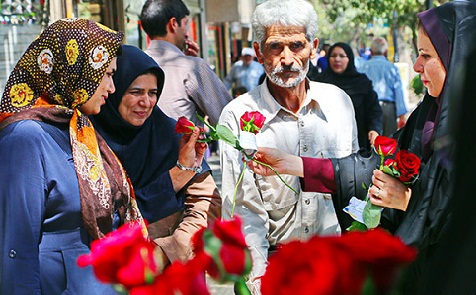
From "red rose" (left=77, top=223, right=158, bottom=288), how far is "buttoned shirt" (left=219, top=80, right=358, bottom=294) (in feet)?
6.48

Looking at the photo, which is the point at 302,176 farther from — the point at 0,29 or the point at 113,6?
the point at 113,6

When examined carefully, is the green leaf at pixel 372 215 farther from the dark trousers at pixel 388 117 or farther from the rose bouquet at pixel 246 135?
the dark trousers at pixel 388 117

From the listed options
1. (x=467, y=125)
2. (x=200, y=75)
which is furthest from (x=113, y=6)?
(x=467, y=125)

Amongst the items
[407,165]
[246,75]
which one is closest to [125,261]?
[407,165]

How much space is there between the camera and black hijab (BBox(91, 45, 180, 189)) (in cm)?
360

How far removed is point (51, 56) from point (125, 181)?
582 millimetres

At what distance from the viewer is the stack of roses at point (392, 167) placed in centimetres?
262

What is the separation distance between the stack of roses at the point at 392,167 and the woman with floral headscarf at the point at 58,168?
0.98 meters

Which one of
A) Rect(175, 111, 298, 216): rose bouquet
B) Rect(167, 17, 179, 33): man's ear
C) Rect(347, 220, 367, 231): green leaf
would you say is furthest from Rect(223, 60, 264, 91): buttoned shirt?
Rect(347, 220, 367, 231): green leaf

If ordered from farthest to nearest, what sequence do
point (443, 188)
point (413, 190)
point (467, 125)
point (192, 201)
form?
point (192, 201) < point (413, 190) < point (443, 188) < point (467, 125)

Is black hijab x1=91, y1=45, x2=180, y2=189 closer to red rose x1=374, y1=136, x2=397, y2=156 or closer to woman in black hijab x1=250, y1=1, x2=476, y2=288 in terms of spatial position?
woman in black hijab x1=250, y1=1, x2=476, y2=288

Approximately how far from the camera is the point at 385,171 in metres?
2.77

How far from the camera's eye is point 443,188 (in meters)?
2.38

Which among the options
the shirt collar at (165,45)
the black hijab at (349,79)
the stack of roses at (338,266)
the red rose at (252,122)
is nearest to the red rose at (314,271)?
the stack of roses at (338,266)
